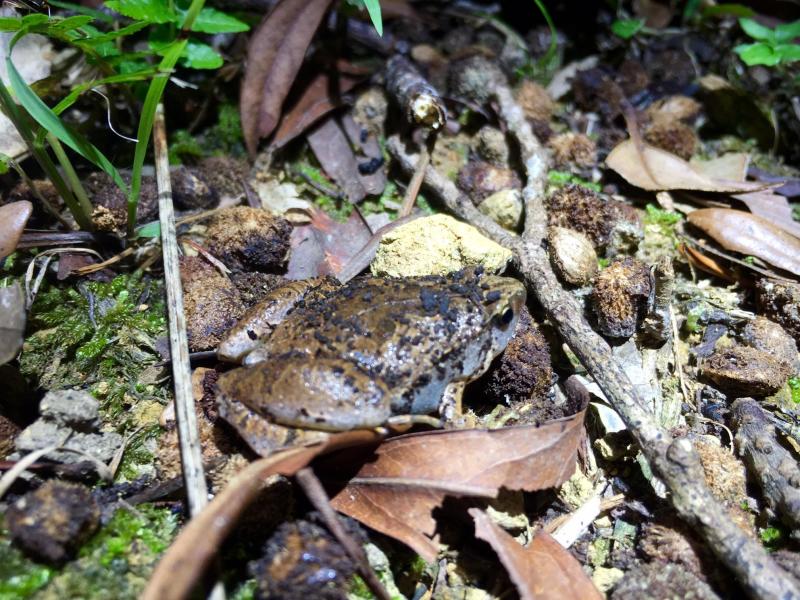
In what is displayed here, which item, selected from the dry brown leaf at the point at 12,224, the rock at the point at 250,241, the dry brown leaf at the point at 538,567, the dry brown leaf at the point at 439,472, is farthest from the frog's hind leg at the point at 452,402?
the dry brown leaf at the point at 12,224

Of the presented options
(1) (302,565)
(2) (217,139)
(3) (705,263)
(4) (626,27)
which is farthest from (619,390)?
(4) (626,27)

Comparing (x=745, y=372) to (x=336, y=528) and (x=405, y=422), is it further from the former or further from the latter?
(x=336, y=528)

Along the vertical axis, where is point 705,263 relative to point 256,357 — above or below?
below

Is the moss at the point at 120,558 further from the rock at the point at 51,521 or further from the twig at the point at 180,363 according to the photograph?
the twig at the point at 180,363

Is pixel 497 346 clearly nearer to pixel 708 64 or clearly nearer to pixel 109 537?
pixel 109 537

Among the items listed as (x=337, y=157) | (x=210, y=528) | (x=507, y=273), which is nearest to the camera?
(x=210, y=528)

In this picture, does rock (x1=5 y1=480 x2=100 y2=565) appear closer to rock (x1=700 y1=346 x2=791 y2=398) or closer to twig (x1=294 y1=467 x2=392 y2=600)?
twig (x1=294 y1=467 x2=392 y2=600)
